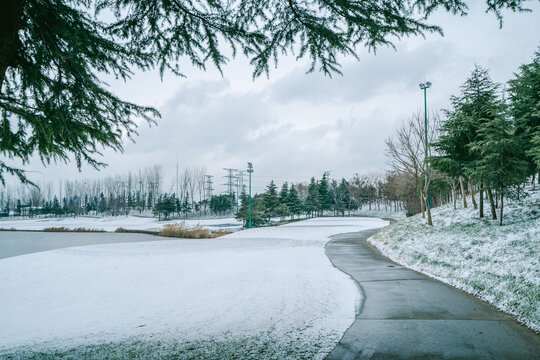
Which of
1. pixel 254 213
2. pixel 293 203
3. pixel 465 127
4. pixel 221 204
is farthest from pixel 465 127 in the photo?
pixel 221 204

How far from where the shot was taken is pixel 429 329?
14.5ft

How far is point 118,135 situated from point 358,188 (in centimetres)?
6863

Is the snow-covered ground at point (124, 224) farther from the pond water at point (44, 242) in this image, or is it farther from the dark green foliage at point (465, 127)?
the dark green foliage at point (465, 127)

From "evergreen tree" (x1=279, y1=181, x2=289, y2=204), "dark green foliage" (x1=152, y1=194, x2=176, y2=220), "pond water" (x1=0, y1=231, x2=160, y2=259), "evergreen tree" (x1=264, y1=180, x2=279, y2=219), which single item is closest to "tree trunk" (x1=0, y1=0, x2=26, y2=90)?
"pond water" (x1=0, y1=231, x2=160, y2=259)

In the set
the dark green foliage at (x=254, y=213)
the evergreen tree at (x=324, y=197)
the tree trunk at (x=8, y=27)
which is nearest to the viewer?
the tree trunk at (x=8, y=27)

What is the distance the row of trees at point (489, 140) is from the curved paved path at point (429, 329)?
303 inches

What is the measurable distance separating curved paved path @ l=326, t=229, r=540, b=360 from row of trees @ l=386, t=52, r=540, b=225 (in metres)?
7.70

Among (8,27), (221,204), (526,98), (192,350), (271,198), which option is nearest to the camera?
(8,27)

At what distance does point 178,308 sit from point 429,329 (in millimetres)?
4730

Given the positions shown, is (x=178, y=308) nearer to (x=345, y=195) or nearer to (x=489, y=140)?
(x=489, y=140)

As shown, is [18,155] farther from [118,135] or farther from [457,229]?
[457,229]

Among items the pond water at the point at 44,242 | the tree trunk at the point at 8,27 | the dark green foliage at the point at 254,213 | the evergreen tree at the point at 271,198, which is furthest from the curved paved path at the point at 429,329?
the evergreen tree at the point at 271,198

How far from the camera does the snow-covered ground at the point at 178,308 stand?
4.10m

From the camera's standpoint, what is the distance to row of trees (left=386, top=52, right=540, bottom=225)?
11805 millimetres
